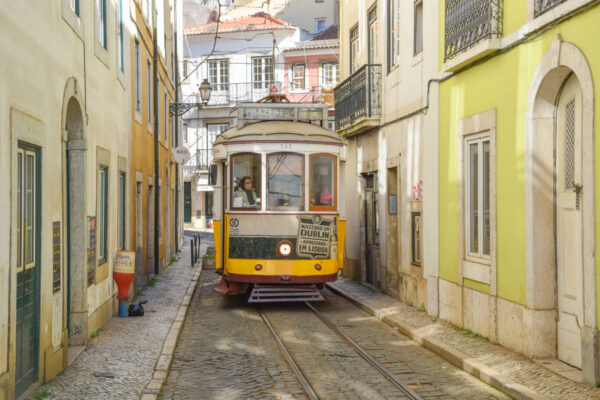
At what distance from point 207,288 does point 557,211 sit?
10.5 m

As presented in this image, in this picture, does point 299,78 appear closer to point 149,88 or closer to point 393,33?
point 149,88

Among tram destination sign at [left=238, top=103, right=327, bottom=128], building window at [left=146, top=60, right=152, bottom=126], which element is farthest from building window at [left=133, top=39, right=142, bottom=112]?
tram destination sign at [left=238, top=103, right=327, bottom=128]

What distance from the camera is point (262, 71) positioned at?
146ft

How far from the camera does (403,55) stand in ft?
46.5

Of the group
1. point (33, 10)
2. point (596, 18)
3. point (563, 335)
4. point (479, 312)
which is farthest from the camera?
point (479, 312)

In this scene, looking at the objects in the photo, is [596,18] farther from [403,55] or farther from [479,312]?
[403,55]

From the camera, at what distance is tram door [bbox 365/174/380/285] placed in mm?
16672

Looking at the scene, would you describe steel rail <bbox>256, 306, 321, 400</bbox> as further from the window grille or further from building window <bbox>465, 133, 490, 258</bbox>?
the window grille

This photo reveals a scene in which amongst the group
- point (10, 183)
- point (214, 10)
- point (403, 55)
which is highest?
point (214, 10)

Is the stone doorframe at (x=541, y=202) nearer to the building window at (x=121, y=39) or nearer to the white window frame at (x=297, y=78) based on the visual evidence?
the building window at (x=121, y=39)

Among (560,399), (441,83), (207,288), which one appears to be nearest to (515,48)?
(441,83)

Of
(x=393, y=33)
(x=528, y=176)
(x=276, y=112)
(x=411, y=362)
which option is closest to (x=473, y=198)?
(x=528, y=176)

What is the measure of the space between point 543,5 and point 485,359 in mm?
4042

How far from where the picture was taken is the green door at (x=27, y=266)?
21.8 ft
